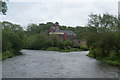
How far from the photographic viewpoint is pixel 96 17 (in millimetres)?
40938

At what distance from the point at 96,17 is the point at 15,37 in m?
20.5

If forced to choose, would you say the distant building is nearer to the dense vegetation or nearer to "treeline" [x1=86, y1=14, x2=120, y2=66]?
the dense vegetation

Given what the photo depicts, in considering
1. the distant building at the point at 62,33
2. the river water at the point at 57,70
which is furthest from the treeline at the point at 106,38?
the distant building at the point at 62,33

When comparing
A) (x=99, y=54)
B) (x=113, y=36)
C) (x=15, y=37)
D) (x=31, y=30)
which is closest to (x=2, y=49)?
(x=15, y=37)

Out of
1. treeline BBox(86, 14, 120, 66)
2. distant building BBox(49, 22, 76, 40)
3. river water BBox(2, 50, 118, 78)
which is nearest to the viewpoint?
river water BBox(2, 50, 118, 78)

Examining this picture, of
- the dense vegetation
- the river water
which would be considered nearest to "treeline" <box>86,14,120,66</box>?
the dense vegetation

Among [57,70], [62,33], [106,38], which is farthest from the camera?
[62,33]

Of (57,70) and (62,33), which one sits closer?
(57,70)

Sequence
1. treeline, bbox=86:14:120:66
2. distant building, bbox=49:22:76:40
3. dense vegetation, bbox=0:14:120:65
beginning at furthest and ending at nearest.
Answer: distant building, bbox=49:22:76:40 < dense vegetation, bbox=0:14:120:65 < treeline, bbox=86:14:120:66

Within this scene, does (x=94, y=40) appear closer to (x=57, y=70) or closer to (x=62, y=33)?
(x=57, y=70)

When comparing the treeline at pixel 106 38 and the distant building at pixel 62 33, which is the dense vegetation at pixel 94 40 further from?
the distant building at pixel 62 33

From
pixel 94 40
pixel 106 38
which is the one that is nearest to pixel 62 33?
pixel 94 40

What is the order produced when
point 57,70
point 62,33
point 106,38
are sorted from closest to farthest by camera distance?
point 57,70
point 106,38
point 62,33

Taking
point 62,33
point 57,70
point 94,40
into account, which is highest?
point 62,33
